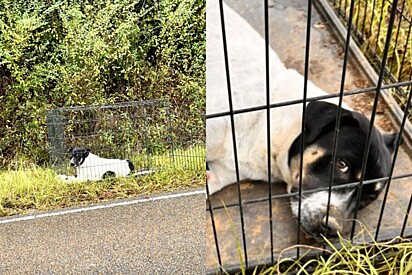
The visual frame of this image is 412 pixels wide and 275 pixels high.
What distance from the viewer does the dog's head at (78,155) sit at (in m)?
0.54

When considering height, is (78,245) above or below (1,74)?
below

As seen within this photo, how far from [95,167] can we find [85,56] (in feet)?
Result: 0.37

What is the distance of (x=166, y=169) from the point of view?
0.57m

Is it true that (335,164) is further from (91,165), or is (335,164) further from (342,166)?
(91,165)

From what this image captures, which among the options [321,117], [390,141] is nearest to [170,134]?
[321,117]

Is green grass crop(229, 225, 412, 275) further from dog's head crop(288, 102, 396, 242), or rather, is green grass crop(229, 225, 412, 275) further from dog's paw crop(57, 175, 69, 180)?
dog's paw crop(57, 175, 69, 180)

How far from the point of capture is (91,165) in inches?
21.3

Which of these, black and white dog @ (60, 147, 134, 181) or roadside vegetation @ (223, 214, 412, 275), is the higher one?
black and white dog @ (60, 147, 134, 181)

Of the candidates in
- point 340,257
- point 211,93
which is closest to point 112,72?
point 211,93

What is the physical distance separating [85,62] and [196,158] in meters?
0.16

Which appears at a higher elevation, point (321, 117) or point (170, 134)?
point (170, 134)

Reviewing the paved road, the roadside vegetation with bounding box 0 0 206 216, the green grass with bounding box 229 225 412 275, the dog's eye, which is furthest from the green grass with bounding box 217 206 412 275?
the roadside vegetation with bounding box 0 0 206 216

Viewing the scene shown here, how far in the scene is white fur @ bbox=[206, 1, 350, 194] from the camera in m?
1.07

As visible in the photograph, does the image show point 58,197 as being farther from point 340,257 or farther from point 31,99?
point 340,257
